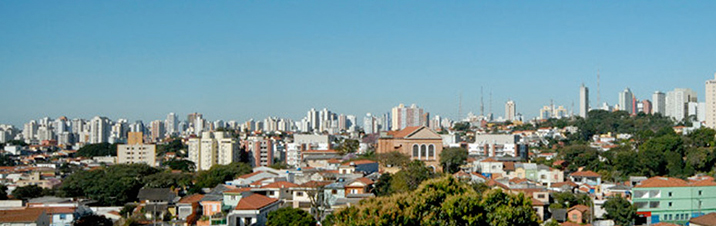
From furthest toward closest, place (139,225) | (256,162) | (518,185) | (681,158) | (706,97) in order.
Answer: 1. (706,97)
2. (256,162)
3. (681,158)
4. (518,185)
5. (139,225)

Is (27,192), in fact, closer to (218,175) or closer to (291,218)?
(218,175)

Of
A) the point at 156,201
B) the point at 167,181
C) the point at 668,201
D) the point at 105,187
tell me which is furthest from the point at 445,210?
the point at 167,181

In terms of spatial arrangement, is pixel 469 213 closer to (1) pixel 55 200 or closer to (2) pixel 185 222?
(2) pixel 185 222

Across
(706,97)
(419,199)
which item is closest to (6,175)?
(419,199)

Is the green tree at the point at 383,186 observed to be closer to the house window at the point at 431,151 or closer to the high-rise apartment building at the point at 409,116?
the house window at the point at 431,151

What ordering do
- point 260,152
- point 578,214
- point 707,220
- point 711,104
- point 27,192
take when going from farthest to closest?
point 711,104 → point 260,152 → point 27,192 → point 578,214 → point 707,220

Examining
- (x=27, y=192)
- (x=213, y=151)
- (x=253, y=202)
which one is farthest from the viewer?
(x=213, y=151)

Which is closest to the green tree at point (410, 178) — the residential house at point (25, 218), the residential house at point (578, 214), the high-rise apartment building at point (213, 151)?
the residential house at point (578, 214)
